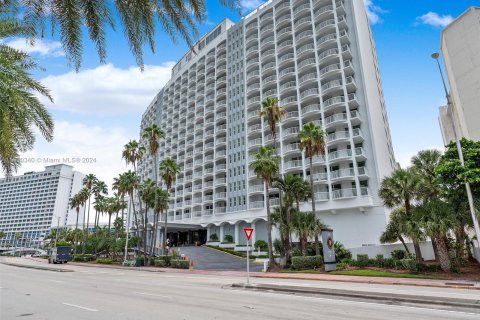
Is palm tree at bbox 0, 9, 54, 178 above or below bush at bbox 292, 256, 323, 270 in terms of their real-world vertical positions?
above

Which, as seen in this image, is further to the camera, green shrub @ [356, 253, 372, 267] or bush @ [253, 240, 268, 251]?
bush @ [253, 240, 268, 251]

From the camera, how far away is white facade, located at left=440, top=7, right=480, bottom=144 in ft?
144

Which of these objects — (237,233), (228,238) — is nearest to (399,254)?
(237,233)

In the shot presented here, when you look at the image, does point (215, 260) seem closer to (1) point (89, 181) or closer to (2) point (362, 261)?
(2) point (362, 261)

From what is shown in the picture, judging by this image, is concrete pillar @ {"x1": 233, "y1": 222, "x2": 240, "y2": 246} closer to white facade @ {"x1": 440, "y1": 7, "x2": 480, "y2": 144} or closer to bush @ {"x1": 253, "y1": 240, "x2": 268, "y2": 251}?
bush @ {"x1": 253, "y1": 240, "x2": 268, "y2": 251}

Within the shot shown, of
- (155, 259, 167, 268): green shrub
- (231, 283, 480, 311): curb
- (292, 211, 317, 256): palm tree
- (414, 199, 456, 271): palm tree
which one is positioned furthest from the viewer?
(155, 259, 167, 268): green shrub

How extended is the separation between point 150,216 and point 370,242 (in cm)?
6366

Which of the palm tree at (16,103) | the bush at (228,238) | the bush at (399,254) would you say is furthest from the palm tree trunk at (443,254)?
the bush at (228,238)

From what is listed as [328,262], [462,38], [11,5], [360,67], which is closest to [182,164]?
[360,67]

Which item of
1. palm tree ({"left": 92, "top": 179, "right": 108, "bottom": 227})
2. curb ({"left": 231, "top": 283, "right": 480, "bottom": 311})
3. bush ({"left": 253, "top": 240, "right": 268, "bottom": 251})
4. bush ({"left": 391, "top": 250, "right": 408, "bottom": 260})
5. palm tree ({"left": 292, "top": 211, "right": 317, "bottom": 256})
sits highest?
palm tree ({"left": 92, "top": 179, "right": 108, "bottom": 227})

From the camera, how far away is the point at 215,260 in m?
47.1

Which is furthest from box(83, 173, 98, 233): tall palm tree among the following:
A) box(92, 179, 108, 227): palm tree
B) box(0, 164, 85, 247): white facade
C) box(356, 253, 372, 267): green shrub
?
box(0, 164, 85, 247): white facade

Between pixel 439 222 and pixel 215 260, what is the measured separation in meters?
31.7

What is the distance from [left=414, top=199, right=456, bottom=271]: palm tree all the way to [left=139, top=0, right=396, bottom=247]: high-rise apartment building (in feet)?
54.8
